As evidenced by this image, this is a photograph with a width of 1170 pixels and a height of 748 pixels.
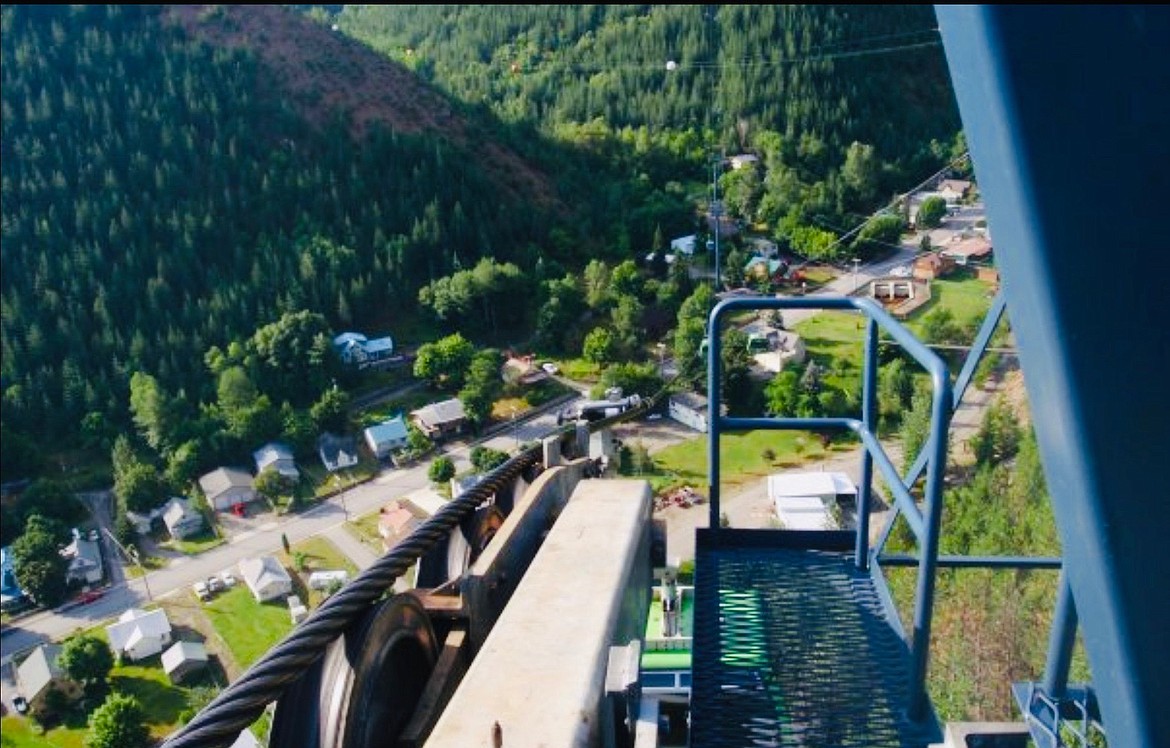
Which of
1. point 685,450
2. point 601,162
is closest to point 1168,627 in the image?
point 685,450

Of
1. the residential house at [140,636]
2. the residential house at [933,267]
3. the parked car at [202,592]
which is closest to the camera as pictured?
Result: the residential house at [140,636]

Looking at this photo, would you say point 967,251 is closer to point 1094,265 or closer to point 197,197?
point 197,197

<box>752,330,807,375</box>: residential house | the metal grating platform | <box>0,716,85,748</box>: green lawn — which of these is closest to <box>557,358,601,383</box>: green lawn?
<box>752,330,807,375</box>: residential house

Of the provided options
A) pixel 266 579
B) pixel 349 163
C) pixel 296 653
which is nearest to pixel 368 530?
pixel 266 579

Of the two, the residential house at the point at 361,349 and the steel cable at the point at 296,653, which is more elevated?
the steel cable at the point at 296,653

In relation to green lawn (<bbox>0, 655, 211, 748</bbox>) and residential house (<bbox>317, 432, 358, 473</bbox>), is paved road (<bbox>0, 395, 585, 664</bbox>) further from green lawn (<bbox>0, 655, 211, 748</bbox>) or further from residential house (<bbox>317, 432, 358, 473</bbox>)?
green lawn (<bbox>0, 655, 211, 748</bbox>)

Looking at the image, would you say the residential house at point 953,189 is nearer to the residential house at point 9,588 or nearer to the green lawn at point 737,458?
the green lawn at point 737,458

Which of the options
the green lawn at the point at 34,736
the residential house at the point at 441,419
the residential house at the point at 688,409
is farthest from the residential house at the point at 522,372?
the green lawn at the point at 34,736

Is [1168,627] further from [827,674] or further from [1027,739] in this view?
[827,674]
